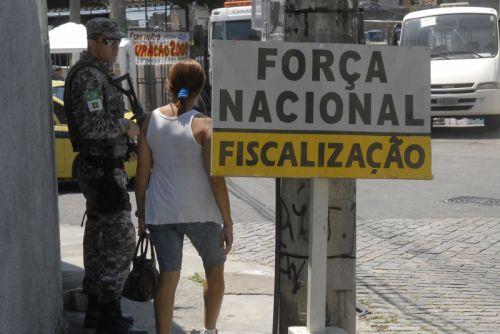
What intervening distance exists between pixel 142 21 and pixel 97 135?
4105cm

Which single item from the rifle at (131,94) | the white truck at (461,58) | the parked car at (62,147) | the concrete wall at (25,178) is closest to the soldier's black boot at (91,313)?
the concrete wall at (25,178)

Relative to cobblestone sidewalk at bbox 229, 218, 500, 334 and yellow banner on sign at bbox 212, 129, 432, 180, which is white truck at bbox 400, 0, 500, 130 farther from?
yellow banner on sign at bbox 212, 129, 432, 180

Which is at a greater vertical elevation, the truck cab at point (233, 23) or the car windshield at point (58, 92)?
the truck cab at point (233, 23)

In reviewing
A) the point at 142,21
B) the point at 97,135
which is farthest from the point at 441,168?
→ the point at 142,21

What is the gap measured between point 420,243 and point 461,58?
11.5 metres

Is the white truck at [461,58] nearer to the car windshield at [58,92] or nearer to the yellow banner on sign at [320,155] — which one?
the car windshield at [58,92]

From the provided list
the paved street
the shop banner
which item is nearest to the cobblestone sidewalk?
the paved street

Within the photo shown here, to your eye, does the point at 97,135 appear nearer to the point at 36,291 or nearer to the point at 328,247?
the point at 36,291

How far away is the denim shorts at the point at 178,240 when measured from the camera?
5.13 metres

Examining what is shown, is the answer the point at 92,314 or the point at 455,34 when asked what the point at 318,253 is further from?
the point at 455,34

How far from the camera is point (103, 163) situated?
5.46 meters

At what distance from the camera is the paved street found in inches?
267

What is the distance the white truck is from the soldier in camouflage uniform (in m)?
14.2

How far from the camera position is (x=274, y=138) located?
427cm
